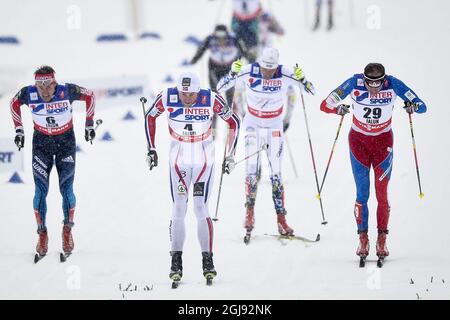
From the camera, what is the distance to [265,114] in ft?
38.4

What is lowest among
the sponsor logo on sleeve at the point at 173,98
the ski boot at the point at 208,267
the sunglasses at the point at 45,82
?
the ski boot at the point at 208,267

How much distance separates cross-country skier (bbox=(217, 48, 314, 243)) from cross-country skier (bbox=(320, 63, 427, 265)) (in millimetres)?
1118

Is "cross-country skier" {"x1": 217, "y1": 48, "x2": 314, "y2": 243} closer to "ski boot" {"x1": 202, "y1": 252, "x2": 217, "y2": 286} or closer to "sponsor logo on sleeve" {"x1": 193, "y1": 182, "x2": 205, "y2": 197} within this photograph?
"ski boot" {"x1": 202, "y1": 252, "x2": 217, "y2": 286}

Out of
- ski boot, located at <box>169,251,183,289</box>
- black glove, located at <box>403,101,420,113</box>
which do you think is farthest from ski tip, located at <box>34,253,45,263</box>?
black glove, located at <box>403,101,420,113</box>

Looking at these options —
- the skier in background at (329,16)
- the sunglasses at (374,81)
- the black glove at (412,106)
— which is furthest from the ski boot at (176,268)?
the skier in background at (329,16)

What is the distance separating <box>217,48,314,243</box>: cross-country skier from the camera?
11.5 m

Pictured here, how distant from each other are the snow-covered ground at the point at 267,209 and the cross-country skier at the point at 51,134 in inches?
17.4

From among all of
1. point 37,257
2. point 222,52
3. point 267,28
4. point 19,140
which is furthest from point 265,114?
point 267,28

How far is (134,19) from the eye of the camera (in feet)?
82.0

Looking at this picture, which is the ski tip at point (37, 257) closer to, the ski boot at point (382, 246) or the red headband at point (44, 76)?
the red headband at point (44, 76)

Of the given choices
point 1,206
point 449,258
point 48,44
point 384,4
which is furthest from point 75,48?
point 449,258

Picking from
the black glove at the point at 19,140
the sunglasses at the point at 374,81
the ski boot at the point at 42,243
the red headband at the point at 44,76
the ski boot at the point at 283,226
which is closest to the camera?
the sunglasses at the point at 374,81

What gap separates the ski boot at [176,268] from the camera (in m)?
9.78
